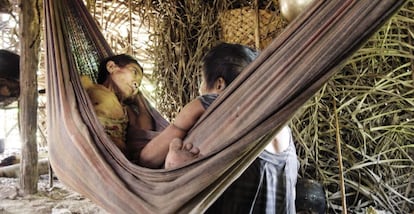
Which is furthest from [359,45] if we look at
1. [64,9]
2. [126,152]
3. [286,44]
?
[64,9]

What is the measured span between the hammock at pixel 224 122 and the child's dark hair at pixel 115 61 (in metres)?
0.15

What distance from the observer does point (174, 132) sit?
868 mm

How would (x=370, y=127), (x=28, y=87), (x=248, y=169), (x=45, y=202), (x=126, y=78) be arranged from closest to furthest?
(x=248, y=169)
(x=126, y=78)
(x=370, y=127)
(x=45, y=202)
(x=28, y=87)

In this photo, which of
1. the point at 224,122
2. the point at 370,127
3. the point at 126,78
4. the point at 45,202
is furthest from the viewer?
the point at 45,202

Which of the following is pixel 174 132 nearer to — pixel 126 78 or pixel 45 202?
pixel 126 78

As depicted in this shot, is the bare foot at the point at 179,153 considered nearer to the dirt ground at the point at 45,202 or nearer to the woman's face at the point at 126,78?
the woman's face at the point at 126,78

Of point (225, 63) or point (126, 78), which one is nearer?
point (225, 63)

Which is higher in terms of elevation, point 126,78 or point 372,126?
point 126,78

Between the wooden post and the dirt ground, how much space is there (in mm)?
121

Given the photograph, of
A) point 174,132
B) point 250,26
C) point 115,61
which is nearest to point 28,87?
point 250,26

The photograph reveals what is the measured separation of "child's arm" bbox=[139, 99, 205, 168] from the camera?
2.83 ft

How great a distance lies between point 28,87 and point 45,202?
2.99 ft

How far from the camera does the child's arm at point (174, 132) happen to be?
861mm

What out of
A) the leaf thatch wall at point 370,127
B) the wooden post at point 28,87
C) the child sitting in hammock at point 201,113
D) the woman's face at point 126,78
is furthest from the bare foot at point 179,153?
the wooden post at point 28,87
